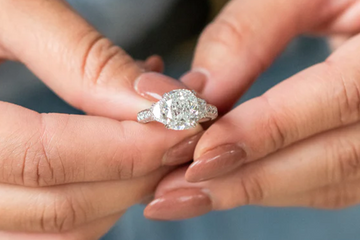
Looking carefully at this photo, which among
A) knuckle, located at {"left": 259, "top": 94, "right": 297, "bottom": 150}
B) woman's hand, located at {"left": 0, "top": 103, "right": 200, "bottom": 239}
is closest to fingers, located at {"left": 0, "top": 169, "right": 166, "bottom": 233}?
woman's hand, located at {"left": 0, "top": 103, "right": 200, "bottom": 239}

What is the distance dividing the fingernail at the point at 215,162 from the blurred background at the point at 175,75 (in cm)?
42

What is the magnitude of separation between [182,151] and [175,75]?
2.06ft

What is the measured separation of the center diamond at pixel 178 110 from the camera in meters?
0.50

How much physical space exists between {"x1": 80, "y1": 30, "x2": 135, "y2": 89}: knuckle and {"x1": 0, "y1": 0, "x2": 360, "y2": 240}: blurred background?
0.41 metres

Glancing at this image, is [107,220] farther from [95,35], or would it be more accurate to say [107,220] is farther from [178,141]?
[95,35]

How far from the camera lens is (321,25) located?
0.78 m

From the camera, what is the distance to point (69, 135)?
0.53m

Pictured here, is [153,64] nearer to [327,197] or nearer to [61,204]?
[61,204]

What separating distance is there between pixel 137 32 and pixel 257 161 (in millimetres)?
664

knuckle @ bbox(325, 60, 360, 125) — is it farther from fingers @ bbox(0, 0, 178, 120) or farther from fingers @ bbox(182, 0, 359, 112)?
fingers @ bbox(0, 0, 178, 120)

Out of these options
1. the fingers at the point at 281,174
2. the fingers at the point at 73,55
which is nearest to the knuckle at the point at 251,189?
the fingers at the point at 281,174

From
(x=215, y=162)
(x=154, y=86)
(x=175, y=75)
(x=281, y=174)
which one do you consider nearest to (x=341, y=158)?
(x=281, y=174)

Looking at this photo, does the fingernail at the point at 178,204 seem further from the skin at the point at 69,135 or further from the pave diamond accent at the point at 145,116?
the pave diamond accent at the point at 145,116

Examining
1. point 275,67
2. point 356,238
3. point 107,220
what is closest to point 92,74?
point 107,220
